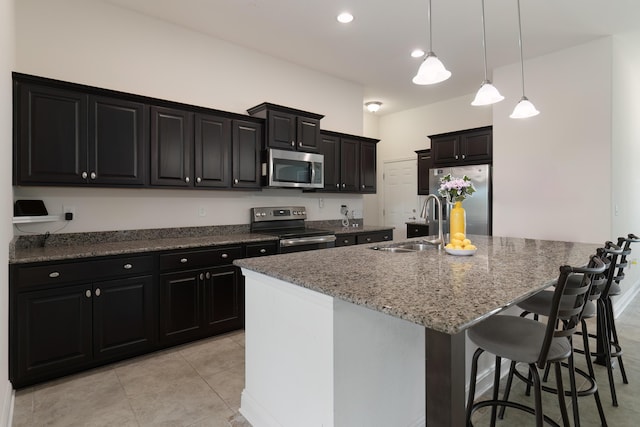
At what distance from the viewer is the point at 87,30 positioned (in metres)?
2.95

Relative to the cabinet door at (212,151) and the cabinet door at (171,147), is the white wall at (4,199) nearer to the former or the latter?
the cabinet door at (171,147)

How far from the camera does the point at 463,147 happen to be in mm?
4961

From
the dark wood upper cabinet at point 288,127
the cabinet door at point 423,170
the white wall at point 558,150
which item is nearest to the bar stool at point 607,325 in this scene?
the white wall at point 558,150

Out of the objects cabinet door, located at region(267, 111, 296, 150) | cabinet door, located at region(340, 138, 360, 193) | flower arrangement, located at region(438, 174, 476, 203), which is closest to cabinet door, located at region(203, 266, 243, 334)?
cabinet door, located at region(267, 111, 296, 150)

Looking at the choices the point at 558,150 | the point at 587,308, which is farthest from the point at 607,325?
the point at 558,150

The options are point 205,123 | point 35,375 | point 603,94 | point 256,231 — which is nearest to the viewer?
point 35,375

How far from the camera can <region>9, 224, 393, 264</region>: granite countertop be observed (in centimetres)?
233

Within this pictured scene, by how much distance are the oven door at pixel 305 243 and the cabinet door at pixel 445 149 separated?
96.7 inches

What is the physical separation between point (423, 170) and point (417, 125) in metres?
1.01

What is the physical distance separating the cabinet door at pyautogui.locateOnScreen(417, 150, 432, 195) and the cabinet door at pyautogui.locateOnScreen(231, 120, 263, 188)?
3.22m

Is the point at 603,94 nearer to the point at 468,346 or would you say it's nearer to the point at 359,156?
the point at 359,156

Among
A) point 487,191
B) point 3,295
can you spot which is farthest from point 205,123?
point 487,191

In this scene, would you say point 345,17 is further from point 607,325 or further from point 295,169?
point 607,325

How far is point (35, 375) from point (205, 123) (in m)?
2.38
